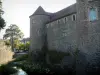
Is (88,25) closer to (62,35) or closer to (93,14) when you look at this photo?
(93,14)

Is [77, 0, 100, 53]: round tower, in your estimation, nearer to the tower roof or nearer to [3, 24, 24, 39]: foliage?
the tower roof

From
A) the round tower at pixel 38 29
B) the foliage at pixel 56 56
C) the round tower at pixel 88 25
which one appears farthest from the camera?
the round tower at pixel 38 29

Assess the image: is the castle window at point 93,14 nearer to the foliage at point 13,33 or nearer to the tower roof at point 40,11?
the tower roof at point 40,11

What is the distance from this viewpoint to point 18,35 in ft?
197


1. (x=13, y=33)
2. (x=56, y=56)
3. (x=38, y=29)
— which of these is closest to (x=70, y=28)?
Result: (x=56, y=56)

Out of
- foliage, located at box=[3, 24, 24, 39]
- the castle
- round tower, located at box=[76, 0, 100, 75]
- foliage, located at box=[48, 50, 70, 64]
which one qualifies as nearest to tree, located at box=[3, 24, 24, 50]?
foliage, located at box=[3, 24, 24, 39]

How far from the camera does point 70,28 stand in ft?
85.2

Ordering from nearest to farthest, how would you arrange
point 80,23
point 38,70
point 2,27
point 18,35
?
1. point 2,27
2. point 80,23
3. point 38,70
4. point 18,35

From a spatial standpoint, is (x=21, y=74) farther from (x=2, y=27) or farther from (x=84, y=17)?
(x=84, y=17)

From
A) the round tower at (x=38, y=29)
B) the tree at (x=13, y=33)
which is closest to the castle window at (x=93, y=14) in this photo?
the round tower at (x=38, y=29)

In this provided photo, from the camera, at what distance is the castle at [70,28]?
1568 cm

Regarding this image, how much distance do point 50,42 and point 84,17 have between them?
15582 mm

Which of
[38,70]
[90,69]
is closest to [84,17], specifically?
[90,69]

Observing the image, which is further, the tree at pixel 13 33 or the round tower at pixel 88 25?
the tree at pixel 13 33
